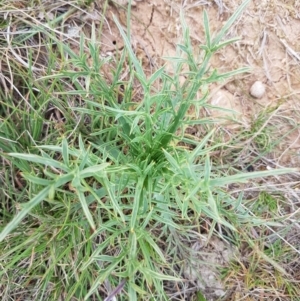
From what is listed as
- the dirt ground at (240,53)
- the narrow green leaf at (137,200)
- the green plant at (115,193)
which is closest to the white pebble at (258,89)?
the dirt ground at (240,53)

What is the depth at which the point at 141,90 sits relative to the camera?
1504 mm

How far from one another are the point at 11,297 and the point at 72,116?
576 mm

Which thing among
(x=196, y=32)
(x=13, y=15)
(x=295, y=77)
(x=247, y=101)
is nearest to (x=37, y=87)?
(x=13, y=15)

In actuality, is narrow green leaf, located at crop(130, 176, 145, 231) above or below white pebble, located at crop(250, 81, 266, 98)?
above

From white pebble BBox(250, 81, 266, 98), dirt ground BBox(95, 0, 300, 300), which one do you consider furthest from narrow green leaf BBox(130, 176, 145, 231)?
white pebble BBox(250, 81, 266, 98)

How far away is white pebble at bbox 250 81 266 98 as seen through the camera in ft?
5.13

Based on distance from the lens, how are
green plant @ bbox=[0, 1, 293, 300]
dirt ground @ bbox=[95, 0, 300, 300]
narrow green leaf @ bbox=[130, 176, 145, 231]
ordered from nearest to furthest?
narrow green leaf @ bbox=[130, 176, 145, 231], green plant @ bbox=[0, 1, 293, 300], dirt ground @ bbox=[95, 0, 300, 300]

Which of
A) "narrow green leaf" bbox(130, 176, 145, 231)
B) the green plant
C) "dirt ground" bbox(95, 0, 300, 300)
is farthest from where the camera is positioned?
"dirt ground" bbox(95, 0, 300, 300)

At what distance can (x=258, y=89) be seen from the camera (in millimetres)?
1562

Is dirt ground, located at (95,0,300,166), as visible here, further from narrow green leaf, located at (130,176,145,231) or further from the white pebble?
narrow green leaf, located at (130,176,145,231)

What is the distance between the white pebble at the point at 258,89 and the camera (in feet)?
5.13

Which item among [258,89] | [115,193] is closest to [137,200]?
[115,193]

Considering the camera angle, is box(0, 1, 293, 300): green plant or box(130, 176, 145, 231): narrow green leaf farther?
box(0, 1, 293, 300): green plant

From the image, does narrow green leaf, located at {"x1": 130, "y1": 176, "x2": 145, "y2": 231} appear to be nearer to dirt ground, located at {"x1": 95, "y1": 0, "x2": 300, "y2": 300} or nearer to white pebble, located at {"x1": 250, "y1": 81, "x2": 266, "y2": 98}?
dirt ground, located at {"x1": 95, "y1": 0, "x2": 300, "y2": 300}
